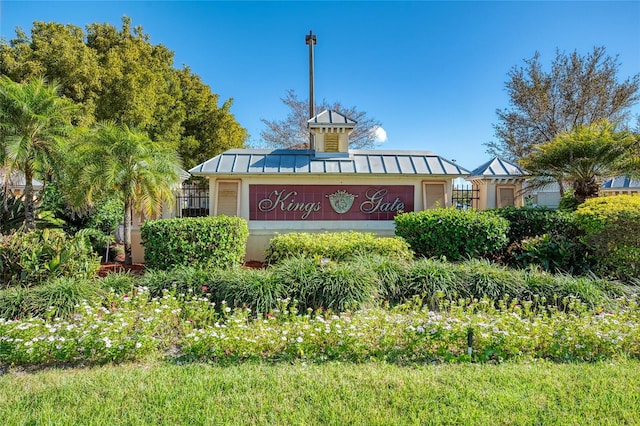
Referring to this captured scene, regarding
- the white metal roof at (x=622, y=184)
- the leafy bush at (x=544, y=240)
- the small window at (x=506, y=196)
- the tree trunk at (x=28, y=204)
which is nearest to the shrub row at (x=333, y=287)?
the leafy bush at (x=544, y=240)

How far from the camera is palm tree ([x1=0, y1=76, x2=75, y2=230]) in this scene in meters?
7.55

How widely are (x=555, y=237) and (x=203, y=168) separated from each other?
8565 mm

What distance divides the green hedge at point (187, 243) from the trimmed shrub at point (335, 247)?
45.6 inches

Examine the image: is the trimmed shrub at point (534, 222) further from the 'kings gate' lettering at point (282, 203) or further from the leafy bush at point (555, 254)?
the 'kings gate' lettering at point (282, 203)

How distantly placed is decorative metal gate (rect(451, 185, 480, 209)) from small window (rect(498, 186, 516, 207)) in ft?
2.17

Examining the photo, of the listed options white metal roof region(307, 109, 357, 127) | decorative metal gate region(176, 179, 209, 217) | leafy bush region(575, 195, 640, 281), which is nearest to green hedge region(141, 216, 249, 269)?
white metal roof region(307, 109, 357, 127)

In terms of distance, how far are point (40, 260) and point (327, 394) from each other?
599cm

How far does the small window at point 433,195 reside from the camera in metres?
9.41

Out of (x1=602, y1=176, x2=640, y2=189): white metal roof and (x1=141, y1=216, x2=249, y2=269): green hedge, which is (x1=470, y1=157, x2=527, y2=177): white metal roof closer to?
(x1=141, y1=216, x2=249, y2=269): green hedge

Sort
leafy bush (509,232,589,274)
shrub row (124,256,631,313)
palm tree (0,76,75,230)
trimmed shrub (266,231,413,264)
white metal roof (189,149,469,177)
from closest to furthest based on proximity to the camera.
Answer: shrub row (124,256,631,313)
trimmed shrub (266,231,413,264)
leafy bush (509,232,589,274)
palm tree (0,76,75,230)
white metal roof (189,149,469,177)

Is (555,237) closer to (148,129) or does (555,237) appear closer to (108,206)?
(108,206)

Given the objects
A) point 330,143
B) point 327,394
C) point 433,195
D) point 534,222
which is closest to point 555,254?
point 534,222

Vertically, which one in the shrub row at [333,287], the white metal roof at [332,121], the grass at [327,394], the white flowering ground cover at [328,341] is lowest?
the grass at [327,394]

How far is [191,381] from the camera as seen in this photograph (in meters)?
3.29
